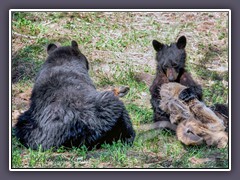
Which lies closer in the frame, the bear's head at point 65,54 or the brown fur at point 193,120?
the brown fur at point 193,120

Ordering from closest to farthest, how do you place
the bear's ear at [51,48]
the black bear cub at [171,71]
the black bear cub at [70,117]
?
the black bear cub at [70,117]
the black bear cub at [171,71]
the bear's ear at [51,48]

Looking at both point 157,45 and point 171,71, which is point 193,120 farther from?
point 157,45

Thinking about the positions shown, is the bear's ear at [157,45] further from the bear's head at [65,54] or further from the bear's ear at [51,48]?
the bear's ear at [51,48]

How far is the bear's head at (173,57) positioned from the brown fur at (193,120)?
0.46ft

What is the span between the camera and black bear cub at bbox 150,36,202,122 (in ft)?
35.6

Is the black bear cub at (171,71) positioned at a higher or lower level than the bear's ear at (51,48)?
lower

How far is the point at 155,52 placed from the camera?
36.0 feet

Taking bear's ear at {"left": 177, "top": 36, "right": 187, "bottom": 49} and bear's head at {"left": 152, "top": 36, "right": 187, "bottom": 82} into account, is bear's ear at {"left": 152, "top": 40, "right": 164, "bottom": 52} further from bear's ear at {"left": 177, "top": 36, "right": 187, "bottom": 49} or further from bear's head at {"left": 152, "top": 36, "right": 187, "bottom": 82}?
bear's ear at {"left": 177, "top": 36, "right": 187, "bottom": 49}

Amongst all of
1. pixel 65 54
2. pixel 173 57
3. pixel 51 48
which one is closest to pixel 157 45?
pixel 173 57

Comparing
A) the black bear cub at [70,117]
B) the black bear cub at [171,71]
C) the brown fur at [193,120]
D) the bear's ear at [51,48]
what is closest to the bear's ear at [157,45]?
the black bear cub at [171,71]

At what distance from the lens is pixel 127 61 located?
11031mm

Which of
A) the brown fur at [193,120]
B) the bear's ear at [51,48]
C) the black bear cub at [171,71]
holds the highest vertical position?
the bear's ear at [51,48]

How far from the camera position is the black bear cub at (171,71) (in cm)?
1085

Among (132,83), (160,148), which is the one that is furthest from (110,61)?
(160,148)
